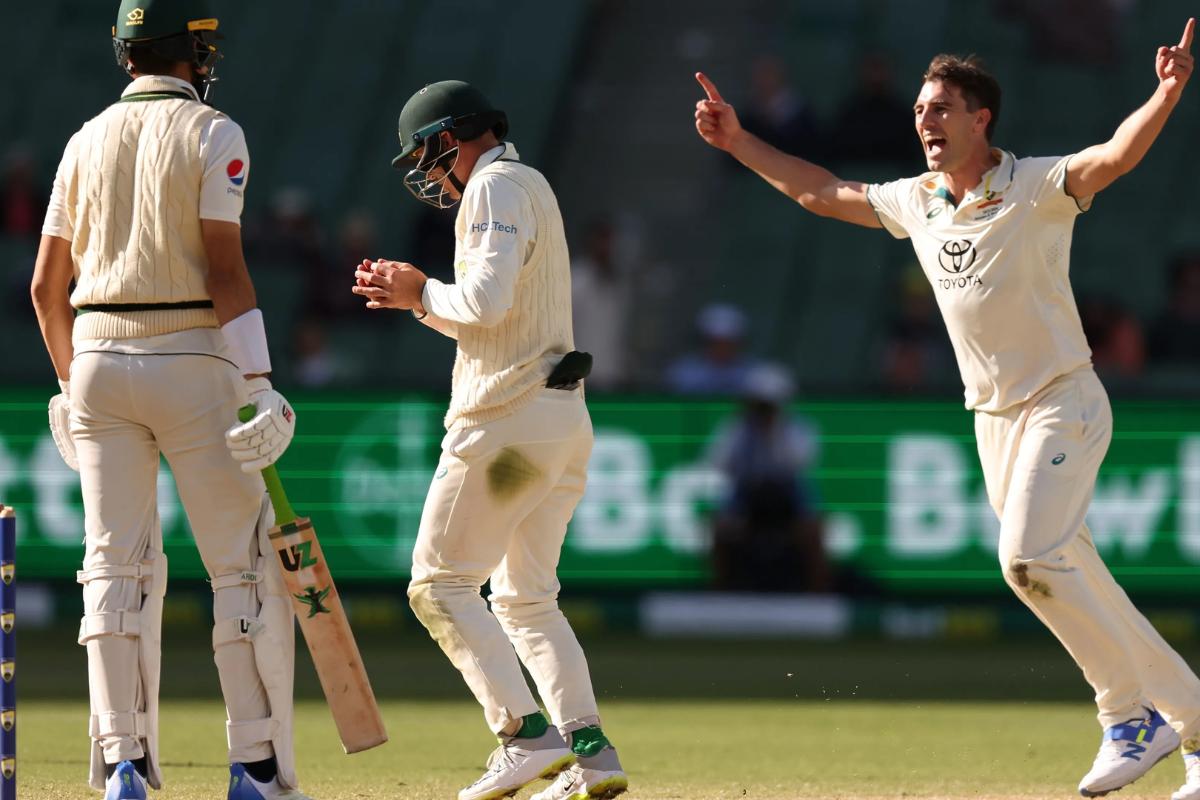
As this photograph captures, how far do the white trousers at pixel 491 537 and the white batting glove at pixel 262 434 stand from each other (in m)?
0.56

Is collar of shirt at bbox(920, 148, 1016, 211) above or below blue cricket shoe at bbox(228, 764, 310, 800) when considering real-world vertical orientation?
above

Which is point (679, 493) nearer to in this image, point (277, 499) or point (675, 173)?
point (675, 173)

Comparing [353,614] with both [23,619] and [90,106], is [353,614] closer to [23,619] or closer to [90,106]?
[23,619]

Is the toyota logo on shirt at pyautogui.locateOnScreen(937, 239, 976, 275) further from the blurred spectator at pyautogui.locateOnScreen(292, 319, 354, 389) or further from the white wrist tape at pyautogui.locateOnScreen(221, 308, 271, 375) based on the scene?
the blurred spectator at pyautogui.locateOnScreen(292, 319, 354, 389)

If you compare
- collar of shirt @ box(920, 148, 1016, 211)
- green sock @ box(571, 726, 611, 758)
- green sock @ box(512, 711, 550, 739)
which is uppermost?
collar of shirt @ box(920, 148, 1016, 211)

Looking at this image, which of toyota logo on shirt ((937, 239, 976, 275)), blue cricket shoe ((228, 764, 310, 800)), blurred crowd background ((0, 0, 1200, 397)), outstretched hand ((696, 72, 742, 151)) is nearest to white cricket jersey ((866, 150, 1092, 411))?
toyota logo on shirt ((937, 239, 976, 275))

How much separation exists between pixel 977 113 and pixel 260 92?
45.3ft

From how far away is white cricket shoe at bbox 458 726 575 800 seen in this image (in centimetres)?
582

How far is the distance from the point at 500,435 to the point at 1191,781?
2.26 metres

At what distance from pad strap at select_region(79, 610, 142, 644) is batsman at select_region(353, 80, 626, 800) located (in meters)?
0.80

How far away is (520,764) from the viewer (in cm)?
583

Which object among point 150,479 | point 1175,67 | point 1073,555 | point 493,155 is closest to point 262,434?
point 150,479

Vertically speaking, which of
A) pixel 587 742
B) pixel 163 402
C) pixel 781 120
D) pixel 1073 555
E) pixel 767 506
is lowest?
pixel 767 506

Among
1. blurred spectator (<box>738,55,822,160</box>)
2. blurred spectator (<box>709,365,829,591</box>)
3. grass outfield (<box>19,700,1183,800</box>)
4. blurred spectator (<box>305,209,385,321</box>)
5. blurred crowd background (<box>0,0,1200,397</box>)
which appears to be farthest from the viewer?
blurred spectator (<box>738,55,822,160</box>)
